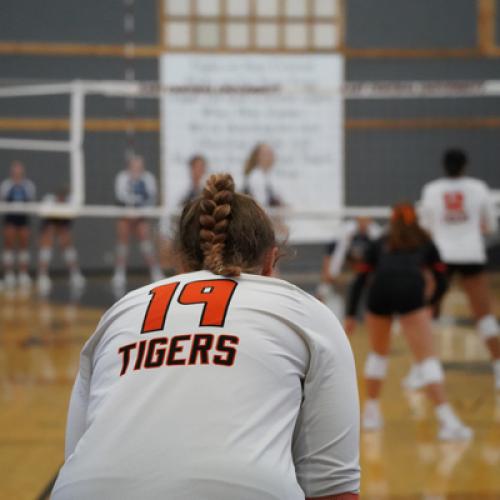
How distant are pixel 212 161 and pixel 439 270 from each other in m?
10.4

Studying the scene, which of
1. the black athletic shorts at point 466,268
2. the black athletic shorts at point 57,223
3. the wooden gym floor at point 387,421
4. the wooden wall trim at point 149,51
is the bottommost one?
the wooden gym floor at point 387,421

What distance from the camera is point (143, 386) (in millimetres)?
1777

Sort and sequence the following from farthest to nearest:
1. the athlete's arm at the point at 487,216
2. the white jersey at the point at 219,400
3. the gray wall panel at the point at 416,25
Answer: the gray wall panel at the point at 416,25, the athlete's arm at the point at 487,216, the white jersey at the point at 219,400

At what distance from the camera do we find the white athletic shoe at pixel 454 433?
532 centimetres

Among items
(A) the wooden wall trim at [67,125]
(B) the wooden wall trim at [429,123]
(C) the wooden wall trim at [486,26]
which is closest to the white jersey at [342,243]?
(B) the wooden wall trim at [429,123]

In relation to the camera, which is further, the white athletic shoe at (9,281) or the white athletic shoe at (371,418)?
the white athletic shoe at (9,281)

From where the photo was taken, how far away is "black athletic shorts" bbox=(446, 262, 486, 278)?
6707 millimetres

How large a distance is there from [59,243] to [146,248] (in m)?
1.93

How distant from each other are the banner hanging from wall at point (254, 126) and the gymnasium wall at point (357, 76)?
25 centimetres

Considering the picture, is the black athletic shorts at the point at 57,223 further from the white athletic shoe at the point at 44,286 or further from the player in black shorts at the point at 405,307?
the player in black shorts at the point at 405,307

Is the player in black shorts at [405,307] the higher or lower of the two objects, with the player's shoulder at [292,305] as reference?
lower

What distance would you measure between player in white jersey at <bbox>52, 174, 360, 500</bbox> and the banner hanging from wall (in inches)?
546

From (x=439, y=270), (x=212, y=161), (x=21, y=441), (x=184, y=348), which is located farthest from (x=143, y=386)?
(x=212, y=161)

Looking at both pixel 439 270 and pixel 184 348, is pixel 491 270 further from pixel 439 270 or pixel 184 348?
pixel 184 348
